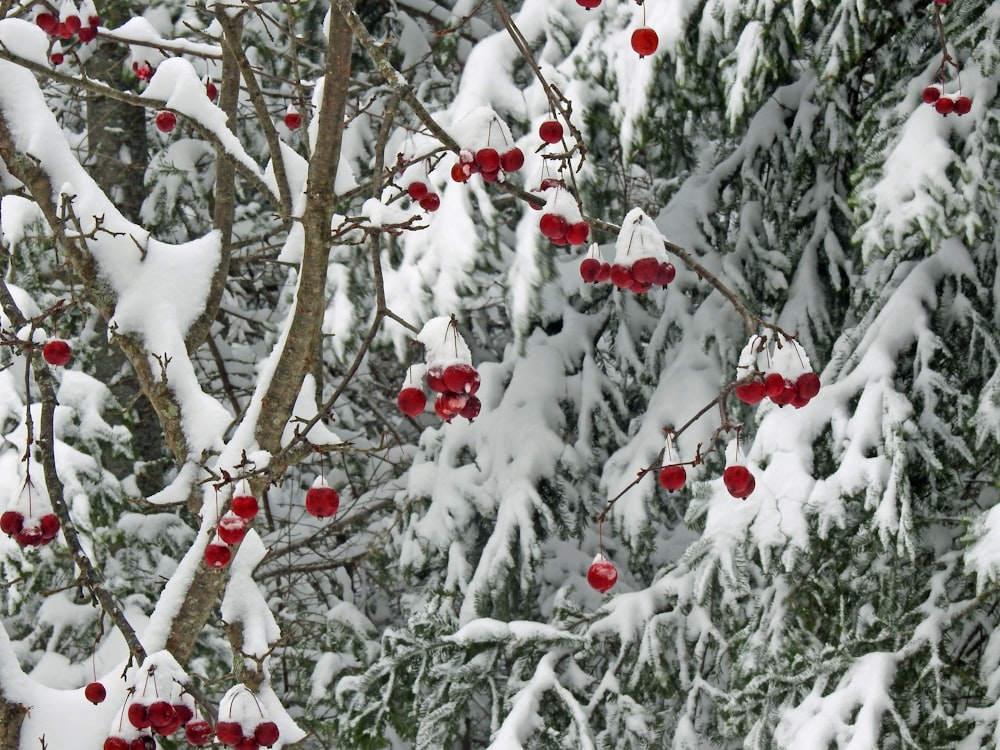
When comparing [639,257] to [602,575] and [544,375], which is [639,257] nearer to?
[602,575]

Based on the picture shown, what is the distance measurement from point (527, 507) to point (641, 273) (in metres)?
2.52

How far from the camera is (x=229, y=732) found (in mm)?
2021

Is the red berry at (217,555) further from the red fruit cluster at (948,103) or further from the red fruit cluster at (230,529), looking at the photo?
the red fruit cluster at (948,103)

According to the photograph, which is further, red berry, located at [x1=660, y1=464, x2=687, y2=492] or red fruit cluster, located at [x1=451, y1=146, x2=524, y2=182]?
red berry, located at [x1=660, y1=464, x2=687, y2=492]

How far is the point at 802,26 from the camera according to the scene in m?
2.99

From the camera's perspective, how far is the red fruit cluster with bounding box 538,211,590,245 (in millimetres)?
1900

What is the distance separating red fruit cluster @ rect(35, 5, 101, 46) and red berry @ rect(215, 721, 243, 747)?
171cm

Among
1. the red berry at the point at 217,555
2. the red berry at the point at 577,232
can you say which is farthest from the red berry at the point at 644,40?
the red berry at the point at 217,555

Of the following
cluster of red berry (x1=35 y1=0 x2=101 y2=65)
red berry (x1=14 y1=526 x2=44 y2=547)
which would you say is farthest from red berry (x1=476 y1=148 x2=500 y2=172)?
cluster of red berry (x1=35 y1=0 x2=101 y2=65)

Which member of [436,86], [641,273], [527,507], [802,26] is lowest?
[641,273]

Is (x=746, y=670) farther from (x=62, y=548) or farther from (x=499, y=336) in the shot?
(x=499, y=336)

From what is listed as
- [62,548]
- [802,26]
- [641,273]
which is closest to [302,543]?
[62,548]

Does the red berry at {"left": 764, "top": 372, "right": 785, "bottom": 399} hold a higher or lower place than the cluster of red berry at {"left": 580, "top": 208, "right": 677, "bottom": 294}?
lower

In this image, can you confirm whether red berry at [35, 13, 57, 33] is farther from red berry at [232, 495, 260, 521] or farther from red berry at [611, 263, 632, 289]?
red berry at [611, 263, 632, 289]
